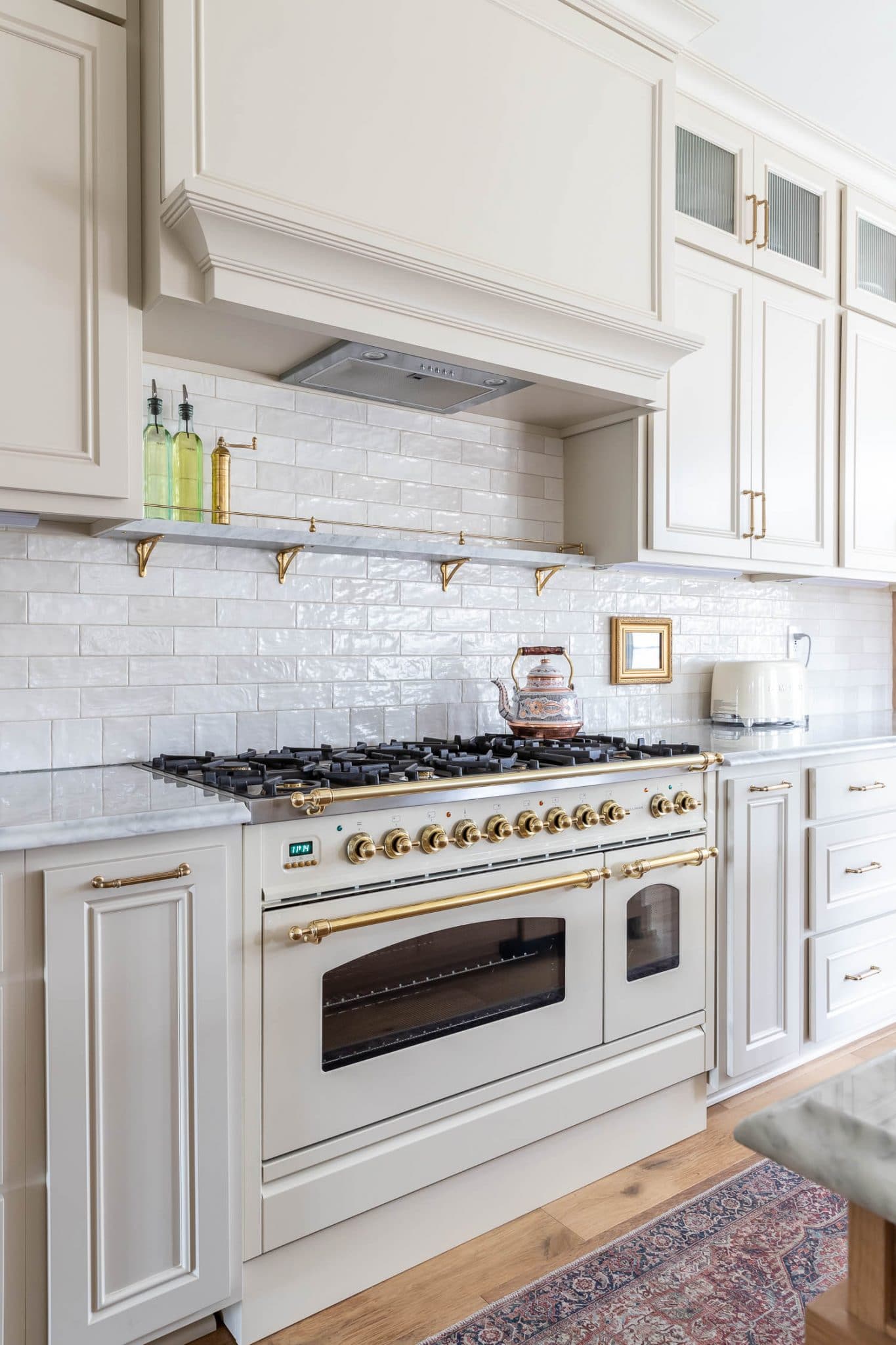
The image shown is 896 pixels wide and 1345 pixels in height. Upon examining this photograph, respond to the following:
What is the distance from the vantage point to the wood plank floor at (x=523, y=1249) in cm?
164

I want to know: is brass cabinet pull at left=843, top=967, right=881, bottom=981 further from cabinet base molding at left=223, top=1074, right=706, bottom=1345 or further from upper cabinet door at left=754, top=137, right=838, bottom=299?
upper cabinet door at left=754, top=137, right=838, bottom=299

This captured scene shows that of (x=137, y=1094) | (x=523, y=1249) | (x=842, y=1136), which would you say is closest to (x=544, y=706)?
(x=523, y=1249)

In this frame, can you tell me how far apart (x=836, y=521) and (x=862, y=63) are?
52.4 inches

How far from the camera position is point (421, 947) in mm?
1788

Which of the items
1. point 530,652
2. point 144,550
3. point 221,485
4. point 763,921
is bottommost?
point 763,921

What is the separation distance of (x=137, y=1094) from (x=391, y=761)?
0.79 metres

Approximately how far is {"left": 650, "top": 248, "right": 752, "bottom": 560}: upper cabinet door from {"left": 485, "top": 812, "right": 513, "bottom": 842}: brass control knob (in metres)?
Answer: 1.08

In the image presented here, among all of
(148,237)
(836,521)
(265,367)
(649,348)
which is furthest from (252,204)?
(836,521)

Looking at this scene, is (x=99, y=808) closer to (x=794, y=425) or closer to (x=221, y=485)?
(x=221, y=485)

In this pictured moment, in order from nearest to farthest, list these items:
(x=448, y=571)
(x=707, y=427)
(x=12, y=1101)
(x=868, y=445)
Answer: (x=12, y=1101)
(x=448, y=571)
(x=707, y=427)
(x=868, y=445)

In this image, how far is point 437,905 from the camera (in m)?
1.77

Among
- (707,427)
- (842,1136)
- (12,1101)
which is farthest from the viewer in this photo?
(707,427)

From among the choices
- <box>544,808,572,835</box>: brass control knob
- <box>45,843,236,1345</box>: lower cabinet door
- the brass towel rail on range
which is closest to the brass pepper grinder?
the brass towel rail on range

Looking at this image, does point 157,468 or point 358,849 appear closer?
point 358,849
